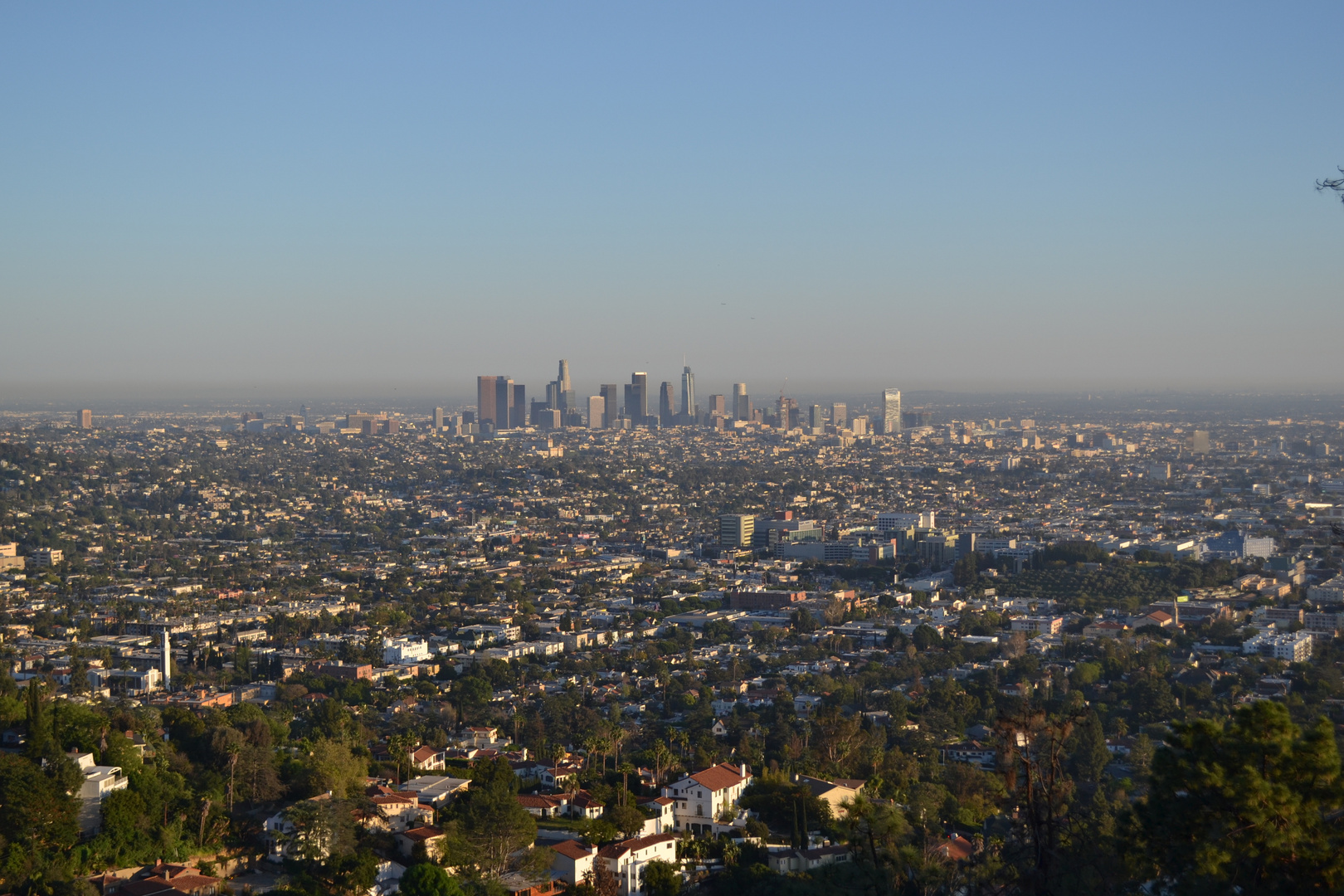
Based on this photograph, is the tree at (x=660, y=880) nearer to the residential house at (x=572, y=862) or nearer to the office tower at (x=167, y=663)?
the residential house at (x=572, y=862)

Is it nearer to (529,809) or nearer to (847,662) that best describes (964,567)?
(847,662)

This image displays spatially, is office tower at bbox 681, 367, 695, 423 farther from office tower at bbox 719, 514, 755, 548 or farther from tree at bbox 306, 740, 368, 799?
tree at bbox 306, 740, 368, 799

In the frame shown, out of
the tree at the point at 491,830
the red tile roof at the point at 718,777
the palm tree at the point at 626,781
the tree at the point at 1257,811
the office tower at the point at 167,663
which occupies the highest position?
the tree at the point at 1257,811

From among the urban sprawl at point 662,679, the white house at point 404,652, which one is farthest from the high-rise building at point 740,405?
the white house at point 404,652

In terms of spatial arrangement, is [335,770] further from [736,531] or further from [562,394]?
[562,394]

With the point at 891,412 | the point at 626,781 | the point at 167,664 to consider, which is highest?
the point at 891,412

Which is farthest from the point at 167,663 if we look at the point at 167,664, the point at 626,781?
the point at 626,781
